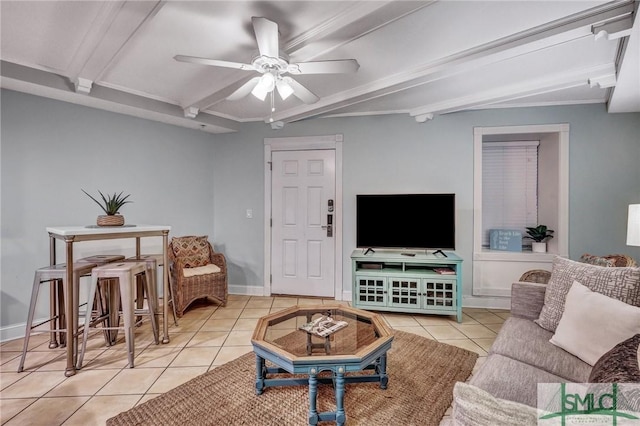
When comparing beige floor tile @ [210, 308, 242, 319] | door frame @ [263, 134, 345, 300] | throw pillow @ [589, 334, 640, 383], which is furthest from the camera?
door frame @ [263, 134, 345, 300]

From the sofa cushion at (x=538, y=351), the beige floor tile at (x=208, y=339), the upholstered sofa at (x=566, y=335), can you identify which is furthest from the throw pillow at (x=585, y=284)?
the beige floor tile at (x=208, y=339)

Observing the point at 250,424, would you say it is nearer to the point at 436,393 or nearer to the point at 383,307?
the point at 436,393

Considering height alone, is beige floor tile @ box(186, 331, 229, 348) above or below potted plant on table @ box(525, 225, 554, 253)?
below

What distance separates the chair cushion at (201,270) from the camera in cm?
347

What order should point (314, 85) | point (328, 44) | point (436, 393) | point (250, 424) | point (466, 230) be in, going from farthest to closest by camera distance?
point (466, 230) → point (314, 85) → point (328, 44) → point (436, 393) → point (250, 424)

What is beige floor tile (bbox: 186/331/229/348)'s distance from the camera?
2.69 meters

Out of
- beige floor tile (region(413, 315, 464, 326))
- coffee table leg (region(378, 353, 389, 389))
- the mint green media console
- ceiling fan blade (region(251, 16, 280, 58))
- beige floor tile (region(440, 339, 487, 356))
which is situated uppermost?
ceiling fan blade (region(251, 16, 280, 58))

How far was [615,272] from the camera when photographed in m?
1.71

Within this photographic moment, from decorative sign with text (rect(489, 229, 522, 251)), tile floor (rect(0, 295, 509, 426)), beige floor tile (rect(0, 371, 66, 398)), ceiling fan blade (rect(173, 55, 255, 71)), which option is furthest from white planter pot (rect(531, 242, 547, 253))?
beige floor tile (rect(0, 371, 66, 398))

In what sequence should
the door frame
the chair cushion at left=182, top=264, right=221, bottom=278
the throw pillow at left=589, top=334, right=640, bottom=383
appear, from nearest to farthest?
the throw pillow at left=589, top=334, right=640, bottom=383, the chair cushion at left=182, top=264, right=221, bottom=278, the door frame

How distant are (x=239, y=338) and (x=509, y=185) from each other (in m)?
3.70

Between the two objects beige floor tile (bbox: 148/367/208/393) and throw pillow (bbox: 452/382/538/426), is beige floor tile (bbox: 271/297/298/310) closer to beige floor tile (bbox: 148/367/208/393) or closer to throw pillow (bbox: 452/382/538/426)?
beige floor tile (bbox: 148/367/208/393)

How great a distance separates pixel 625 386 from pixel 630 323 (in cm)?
100

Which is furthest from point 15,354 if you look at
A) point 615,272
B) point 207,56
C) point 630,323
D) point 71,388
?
point 615,272
